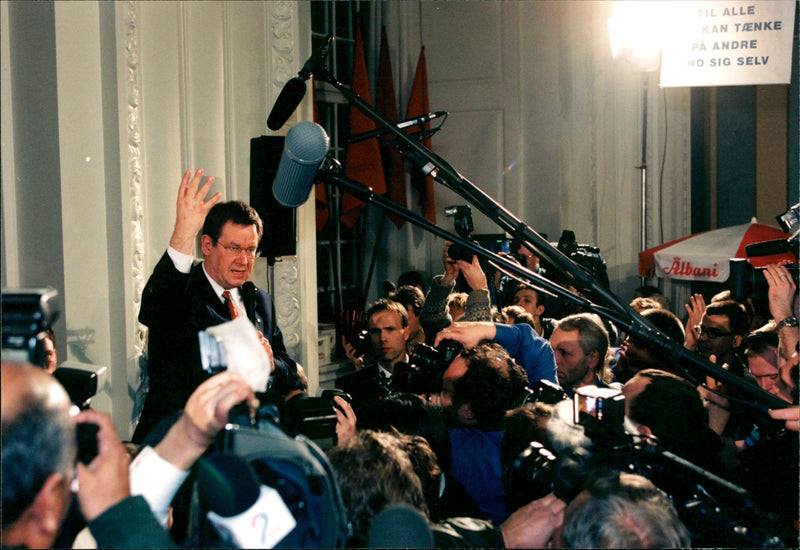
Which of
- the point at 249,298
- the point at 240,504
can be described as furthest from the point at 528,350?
the point at 240,504

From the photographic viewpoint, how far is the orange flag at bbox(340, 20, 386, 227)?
5.90 m

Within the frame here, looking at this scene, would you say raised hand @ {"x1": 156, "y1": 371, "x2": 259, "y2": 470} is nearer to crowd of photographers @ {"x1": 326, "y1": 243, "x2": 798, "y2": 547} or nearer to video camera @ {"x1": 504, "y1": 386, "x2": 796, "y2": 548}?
crowd of photographers @ {"x1": 326, "y1": 243, "x2": 798, "y2": 547}

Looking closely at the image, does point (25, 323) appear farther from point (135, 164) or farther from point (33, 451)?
point (135, 164)

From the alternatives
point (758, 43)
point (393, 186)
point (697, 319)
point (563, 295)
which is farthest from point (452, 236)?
point (393, 186)

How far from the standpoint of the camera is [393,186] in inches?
248

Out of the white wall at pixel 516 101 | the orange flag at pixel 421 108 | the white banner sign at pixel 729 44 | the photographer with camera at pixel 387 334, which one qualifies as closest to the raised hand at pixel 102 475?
the photographer with camera at pixel 387 334

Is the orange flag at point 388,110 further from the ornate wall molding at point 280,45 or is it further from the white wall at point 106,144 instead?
the white wall at point 106,144

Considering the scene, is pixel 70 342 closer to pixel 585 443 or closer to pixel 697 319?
pixel 585 443

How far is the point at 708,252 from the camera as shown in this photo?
228 inches

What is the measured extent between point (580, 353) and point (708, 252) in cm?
314

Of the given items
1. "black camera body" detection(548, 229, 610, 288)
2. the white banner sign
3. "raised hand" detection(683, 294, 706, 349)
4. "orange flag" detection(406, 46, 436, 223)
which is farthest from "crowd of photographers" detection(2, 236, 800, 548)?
"orange flag" detection(406, 46, 436, 223)

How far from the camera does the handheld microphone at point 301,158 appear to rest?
1821 mm

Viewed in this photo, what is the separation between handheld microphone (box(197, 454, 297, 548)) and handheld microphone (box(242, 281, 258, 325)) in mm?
1758

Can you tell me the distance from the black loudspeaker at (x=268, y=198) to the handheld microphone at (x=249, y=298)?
0.54m
